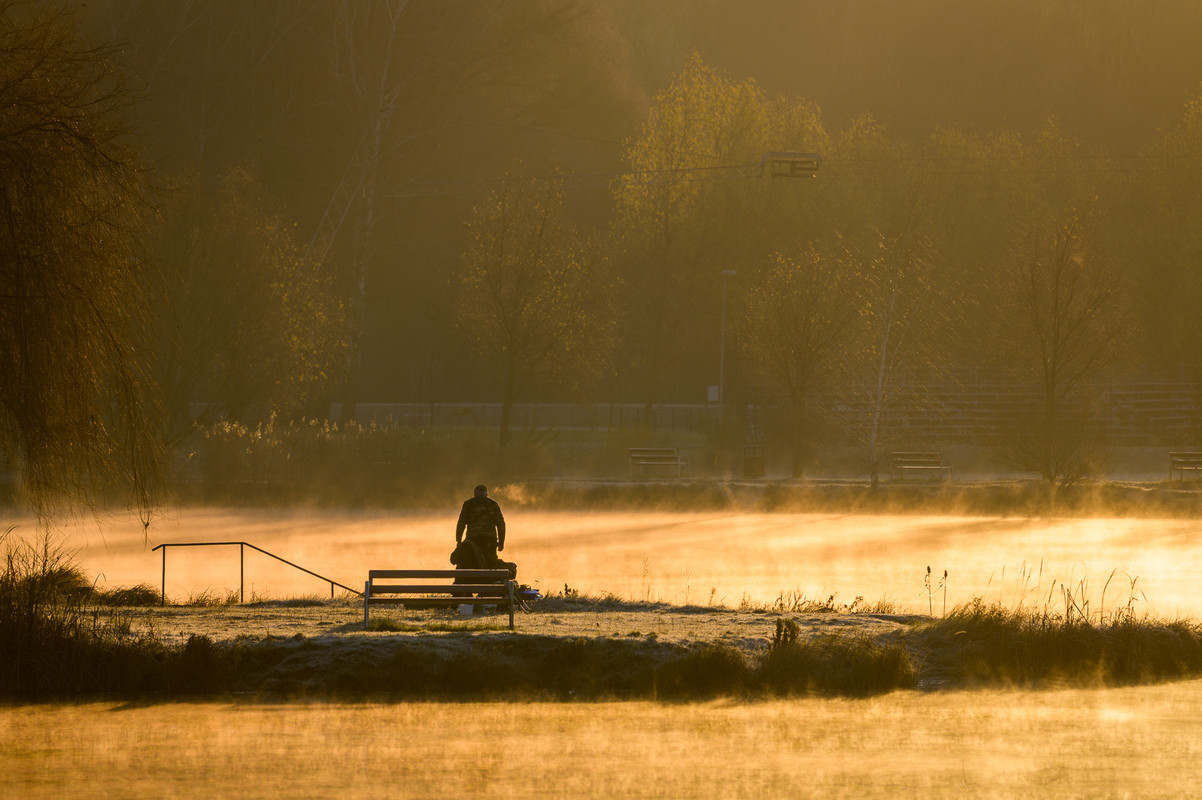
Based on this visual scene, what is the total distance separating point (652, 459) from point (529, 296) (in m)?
7.18

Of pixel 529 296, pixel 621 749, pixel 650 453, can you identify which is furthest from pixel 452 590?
pixel 529 296

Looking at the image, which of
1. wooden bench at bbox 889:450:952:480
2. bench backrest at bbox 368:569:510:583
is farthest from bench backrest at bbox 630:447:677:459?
bench backrest at bbox 368:569:510:583

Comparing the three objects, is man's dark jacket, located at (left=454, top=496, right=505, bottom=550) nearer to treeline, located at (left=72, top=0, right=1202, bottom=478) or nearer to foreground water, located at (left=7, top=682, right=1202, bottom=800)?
foreground water, located at (left=7, top=682, right=1202, bottom=800)

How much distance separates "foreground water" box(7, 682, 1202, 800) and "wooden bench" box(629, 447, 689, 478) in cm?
2915

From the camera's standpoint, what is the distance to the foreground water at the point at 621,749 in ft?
32.2

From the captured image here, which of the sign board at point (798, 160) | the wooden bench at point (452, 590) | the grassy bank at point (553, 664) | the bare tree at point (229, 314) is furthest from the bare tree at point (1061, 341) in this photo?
the wooden bench at point (452, 590)

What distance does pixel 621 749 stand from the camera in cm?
1095

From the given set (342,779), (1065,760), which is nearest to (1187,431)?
(1065,760)

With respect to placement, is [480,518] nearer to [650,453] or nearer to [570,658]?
[570,658]

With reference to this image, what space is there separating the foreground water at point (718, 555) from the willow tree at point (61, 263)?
6.07 metres

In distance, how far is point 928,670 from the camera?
46.3ft

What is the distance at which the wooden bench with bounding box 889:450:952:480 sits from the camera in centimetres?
4031

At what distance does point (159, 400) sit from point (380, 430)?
81.6ft

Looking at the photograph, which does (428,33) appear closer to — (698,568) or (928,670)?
(698,568)
